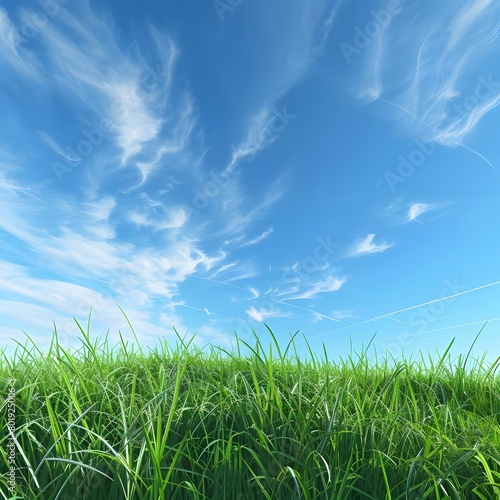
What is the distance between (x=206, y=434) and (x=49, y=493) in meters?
0.82

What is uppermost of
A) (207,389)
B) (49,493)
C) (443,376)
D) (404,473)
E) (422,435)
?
(443,376)

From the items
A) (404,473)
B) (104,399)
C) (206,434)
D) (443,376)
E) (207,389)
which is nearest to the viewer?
(404,473)

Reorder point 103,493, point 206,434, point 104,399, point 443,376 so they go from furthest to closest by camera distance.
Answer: point 443,376 < point 104,399 < point 206,434 < point 103,493

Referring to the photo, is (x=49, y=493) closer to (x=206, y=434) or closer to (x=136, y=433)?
(x=136, y=433)

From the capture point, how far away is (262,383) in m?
3.60

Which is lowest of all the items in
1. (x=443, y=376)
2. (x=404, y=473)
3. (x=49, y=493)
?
(x=49, y=493)

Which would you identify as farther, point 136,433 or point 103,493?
point 136,433

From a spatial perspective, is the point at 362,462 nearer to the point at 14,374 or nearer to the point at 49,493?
the point at 49,493

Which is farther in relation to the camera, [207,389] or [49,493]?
[207,389]

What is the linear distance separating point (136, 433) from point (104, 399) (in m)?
0.53

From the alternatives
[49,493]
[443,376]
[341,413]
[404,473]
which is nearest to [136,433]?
[49,493]

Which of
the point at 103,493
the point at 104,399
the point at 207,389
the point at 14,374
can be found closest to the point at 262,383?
the point at 207,389

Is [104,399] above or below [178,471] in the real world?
above

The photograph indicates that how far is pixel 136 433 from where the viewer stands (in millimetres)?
2521
